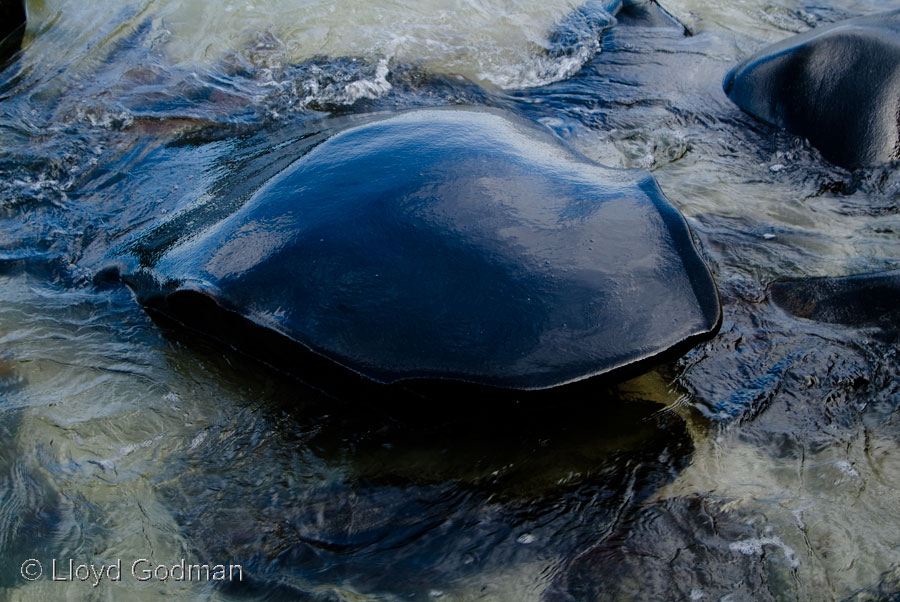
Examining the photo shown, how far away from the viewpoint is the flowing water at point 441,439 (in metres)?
2.21

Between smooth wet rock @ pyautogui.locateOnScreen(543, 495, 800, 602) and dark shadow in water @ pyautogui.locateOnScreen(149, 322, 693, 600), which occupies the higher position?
dark shadow in water @ pyautogui.locateOnScreen(149, 322, 693, 600)

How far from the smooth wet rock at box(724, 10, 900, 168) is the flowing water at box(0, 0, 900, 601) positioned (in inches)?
6.2

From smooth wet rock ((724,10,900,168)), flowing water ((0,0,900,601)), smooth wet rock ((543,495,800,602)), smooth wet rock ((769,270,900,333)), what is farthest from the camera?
smooth wet rock ((724,10,900,168))

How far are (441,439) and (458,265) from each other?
657 mm

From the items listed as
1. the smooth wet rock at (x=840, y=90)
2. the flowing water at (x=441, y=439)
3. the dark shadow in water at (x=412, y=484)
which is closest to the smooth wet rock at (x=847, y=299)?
the flowing water at (x=441, y=439)

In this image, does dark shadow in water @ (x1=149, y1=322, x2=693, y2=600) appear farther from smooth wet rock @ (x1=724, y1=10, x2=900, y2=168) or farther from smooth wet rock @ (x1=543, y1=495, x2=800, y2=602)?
smooth wet rock @ (x1=724, y1=10, x2=900, y2=168)

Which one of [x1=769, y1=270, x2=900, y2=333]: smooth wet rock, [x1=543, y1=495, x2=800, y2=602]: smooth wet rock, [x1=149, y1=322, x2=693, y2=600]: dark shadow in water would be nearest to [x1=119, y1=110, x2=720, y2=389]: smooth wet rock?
[x1=149, y1=322, x2=693, y2=600]: dark shadow in water

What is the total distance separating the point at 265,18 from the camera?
6.09 m

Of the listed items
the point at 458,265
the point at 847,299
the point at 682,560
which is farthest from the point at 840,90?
the point at 682,560

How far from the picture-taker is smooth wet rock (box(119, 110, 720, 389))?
2.21 m

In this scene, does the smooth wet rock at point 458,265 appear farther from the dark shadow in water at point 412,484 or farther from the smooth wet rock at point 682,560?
the smooth wet rock at point 682,560

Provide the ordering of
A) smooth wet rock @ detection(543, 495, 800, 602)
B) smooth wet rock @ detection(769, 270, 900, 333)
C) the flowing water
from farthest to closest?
smooth wet rock @ detection(769, 270, 900, 333) < the flowing water < smooth wet rock @ detection(543, 495, 800, 602)

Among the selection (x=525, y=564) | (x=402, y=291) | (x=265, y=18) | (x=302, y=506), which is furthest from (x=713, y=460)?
(x=265, y=18)

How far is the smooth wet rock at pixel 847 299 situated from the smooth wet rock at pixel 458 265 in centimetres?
90
